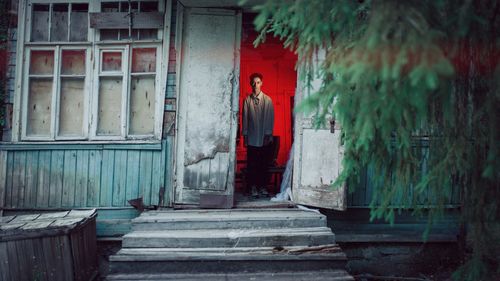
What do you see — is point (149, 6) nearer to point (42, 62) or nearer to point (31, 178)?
point (42, 62)

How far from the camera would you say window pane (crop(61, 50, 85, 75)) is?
236 inches

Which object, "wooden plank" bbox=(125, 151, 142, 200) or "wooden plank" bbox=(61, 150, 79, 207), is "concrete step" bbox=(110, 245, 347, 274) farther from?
"wooden plank" bbox=(61, 150, 79, 207)

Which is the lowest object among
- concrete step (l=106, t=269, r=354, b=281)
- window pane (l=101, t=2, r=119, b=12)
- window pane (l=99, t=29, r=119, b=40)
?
concrete step (l=106, t=269, r=354, b=281)

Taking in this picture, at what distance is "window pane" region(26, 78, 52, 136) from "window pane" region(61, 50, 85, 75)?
0.29m

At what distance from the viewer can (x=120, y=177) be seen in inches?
233

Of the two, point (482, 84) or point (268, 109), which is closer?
point (482, 84)

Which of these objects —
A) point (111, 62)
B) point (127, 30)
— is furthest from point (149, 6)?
point (111, 62)


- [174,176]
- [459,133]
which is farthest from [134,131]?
[459,133]

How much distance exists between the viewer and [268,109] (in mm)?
6930

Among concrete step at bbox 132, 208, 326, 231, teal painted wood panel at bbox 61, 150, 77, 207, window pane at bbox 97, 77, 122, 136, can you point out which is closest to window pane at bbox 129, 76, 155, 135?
window pane at bbox 97, 77, 122, 136

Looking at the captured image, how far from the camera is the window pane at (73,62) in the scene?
600 cm

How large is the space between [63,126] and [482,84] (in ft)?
17.3

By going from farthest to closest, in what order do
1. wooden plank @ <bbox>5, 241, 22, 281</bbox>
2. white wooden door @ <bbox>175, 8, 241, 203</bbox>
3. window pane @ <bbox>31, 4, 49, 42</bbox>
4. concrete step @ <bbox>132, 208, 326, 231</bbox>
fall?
1. window pane @ <bbox>31, 4, 49, 42</bbox>
2. white wooden door @ <bbox>175, 8, 241, 203</bbox>
3. concrete step @ <bbox>132, 208, 326, 231</bbox>
4. wooden plank @ <bbox>5, 241, 22, 281</bbox>

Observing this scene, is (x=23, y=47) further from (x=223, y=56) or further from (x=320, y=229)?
(x=320, y=229)
